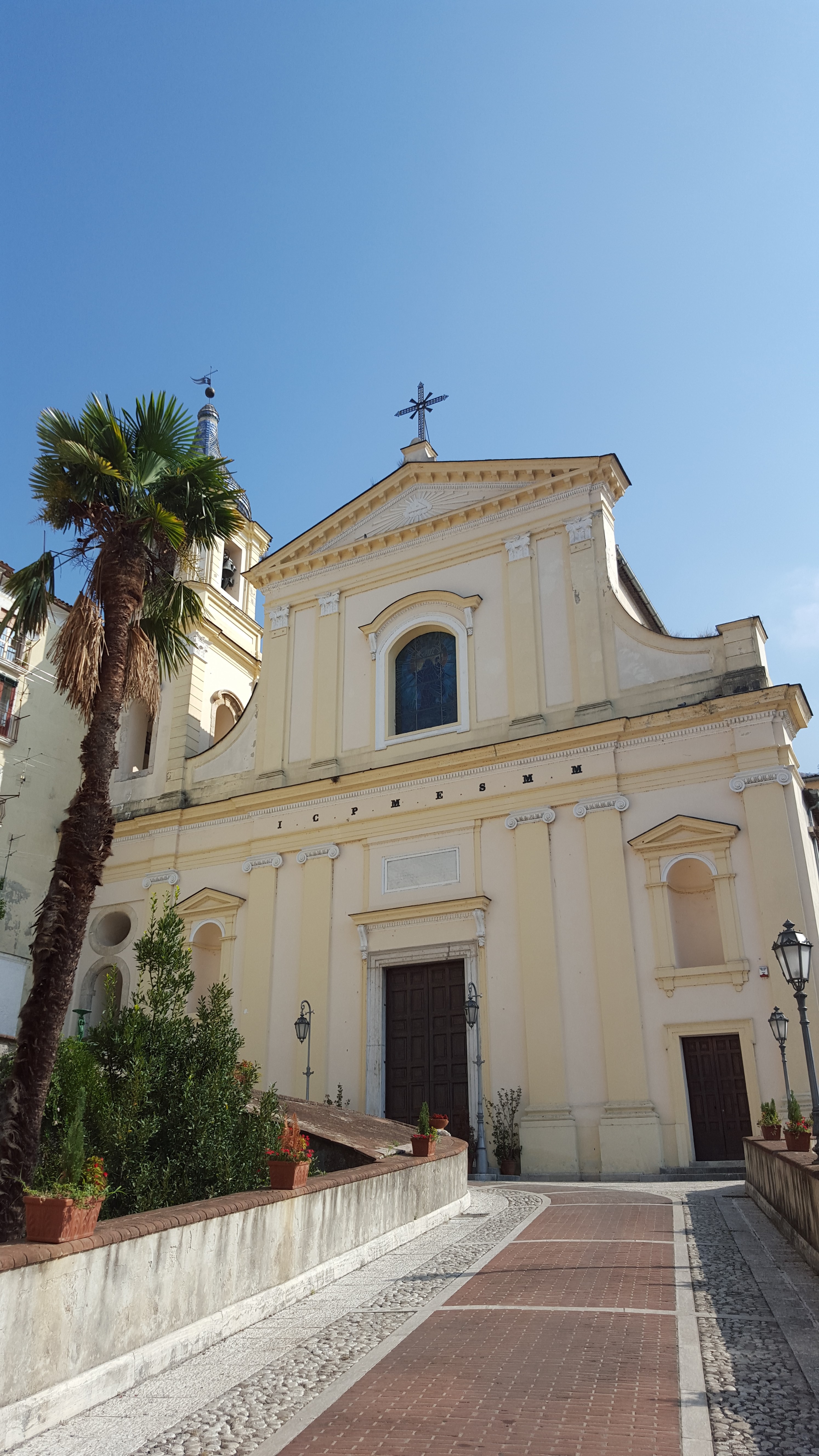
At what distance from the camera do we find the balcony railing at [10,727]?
25.1m

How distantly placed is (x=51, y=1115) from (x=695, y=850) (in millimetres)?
12994

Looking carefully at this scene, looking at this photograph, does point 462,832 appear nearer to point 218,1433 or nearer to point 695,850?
point 695,850

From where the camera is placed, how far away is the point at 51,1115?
26.7ft

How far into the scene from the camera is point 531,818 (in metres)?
20.0

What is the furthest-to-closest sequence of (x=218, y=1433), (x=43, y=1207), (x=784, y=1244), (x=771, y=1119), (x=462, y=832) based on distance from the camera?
1. (x=462, y=832)
2. (x=771, y=1119)
3. (x=784, y=1244)
4. (x=43, y=1207)
5. (x=218, y=1433)

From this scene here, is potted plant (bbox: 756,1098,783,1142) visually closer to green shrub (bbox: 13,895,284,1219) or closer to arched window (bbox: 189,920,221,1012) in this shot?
green shrub (bbox: 13,895,284,1219)

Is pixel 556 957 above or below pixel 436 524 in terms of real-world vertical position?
below

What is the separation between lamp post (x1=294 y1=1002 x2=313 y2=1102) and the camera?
65.2ft

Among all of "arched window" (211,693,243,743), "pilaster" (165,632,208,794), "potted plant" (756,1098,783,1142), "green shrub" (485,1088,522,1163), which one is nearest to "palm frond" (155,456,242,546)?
"potted plant" (756,1098,783,1142)

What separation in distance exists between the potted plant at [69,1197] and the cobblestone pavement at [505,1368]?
3.00 feet

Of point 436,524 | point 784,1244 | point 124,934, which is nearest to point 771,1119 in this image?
point 784,1244

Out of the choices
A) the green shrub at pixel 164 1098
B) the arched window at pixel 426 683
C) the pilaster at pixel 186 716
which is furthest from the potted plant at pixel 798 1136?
the pilaster at pixel 186 716

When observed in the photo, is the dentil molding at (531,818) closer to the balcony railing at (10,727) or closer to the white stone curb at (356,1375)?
the white stone curb at (356,1375)

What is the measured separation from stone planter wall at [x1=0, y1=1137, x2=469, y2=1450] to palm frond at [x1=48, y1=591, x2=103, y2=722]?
15.2 feet
